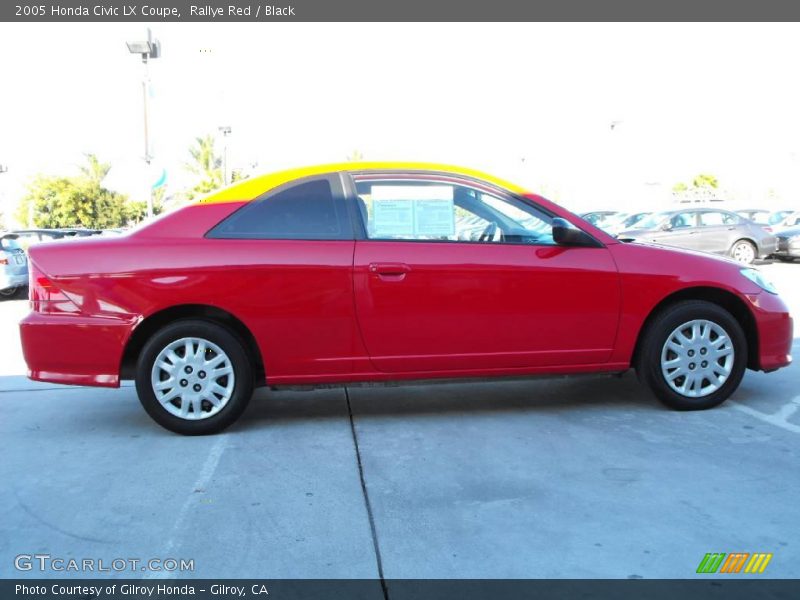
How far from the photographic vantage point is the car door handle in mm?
4492

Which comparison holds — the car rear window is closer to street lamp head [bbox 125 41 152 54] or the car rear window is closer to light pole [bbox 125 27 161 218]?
light pole [bbox 125 27 161 218]

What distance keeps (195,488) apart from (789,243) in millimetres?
17137

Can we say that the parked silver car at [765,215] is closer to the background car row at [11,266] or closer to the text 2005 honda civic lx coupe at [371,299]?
the text 2005 honda civic lx coupe at [371,299]

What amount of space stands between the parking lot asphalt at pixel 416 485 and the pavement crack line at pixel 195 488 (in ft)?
0.04

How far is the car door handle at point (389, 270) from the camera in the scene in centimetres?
449

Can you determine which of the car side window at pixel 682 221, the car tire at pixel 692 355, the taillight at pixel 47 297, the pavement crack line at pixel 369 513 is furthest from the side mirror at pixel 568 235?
the car side window at pixel 682 221

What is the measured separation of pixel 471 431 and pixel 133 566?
7.32 ft

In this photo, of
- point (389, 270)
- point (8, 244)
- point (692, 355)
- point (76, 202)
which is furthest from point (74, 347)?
point (76, 202)

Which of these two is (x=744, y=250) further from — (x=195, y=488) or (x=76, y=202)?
(x=76, y=202)

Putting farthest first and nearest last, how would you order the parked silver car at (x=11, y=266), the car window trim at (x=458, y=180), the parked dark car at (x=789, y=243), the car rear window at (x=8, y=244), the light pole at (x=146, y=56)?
1. the parked dark car at (x=789, y=243)
2. the light pole at (x=146, y=56)
3. the car rear window at (x=8, y=244)
4. the parked silver car at (x=11, y=266)
5. the car window trim at (x=458, y=180)

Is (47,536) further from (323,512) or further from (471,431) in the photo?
(471,431)

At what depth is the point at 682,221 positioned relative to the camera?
16.8m

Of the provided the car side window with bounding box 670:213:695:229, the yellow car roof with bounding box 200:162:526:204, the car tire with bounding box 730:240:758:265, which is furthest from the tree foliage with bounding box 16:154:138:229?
the yellow car roof with bounding box 200:162:526:204
